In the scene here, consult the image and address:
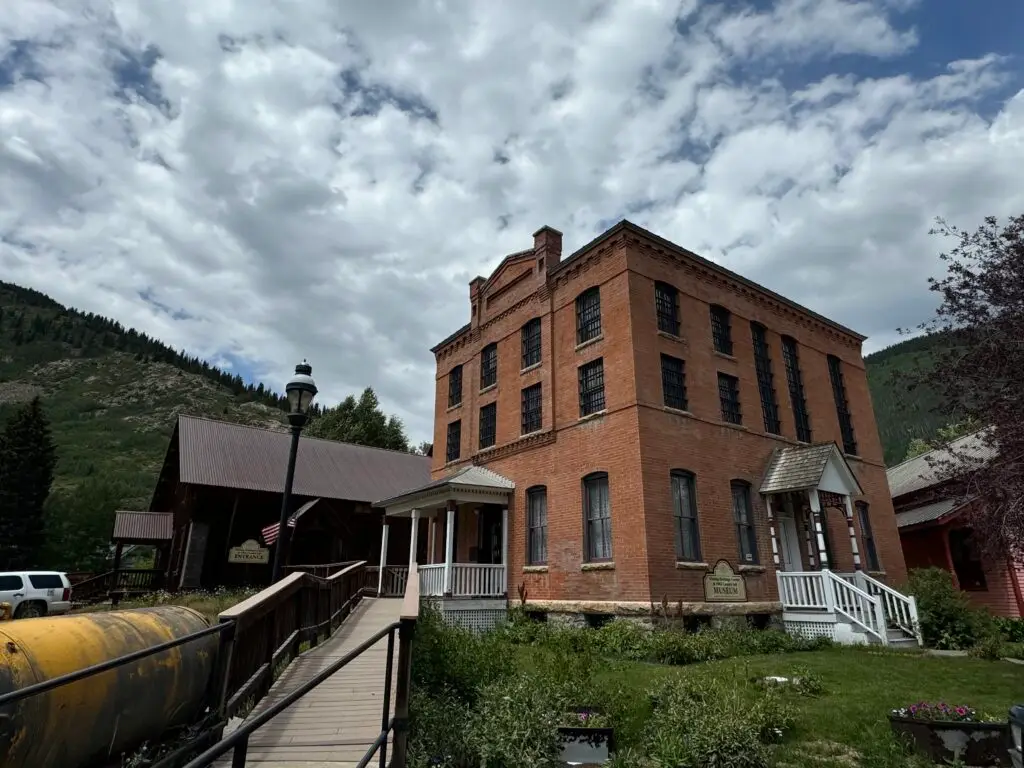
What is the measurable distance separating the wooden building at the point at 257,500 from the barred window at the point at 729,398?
54.6ft

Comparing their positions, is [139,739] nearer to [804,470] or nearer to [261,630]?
[261,630]

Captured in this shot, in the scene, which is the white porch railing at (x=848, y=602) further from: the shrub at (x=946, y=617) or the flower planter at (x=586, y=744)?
the flower planter at (x=586, y=744)

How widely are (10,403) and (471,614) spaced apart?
135 meters

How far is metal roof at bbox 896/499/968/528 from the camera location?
73.1ft

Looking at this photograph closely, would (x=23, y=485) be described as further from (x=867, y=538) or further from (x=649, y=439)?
(x=867, y=538)

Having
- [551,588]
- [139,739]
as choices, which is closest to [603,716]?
[139,739]

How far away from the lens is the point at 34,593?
22.5 m

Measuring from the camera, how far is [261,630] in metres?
6.57

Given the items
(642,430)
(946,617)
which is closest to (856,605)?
(946,617)

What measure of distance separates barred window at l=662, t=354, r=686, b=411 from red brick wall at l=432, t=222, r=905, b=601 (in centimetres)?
23

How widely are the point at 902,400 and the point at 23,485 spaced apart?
6042 centimetres

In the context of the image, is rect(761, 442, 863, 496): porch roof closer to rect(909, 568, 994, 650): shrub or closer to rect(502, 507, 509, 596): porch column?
rect(909, 568, 994, 650): shrub

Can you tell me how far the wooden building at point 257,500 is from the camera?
26234mm

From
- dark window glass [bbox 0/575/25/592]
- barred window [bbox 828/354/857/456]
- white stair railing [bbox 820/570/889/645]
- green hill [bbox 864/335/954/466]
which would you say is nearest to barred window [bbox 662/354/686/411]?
green hill [bbox 864/335/954/466]
